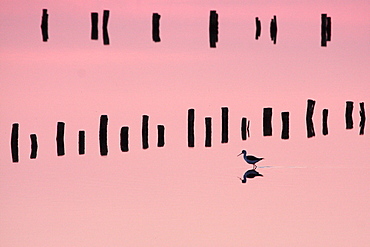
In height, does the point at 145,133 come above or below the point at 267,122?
below

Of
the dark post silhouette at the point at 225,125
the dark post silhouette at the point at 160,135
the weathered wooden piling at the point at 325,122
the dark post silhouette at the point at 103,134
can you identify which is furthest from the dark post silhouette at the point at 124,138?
the weathered wooden piling at the point at 325,122

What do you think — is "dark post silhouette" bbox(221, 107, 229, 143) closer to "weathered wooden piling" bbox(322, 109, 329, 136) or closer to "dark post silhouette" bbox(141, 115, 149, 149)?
"dark post silhouette" bbox(141, 115, 149, 149)

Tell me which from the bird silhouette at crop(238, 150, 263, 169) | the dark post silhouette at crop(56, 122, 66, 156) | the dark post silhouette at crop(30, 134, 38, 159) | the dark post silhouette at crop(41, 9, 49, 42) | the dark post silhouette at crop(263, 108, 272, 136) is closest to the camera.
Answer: the dark post silhouette at crop(41, 9, 49, 42)

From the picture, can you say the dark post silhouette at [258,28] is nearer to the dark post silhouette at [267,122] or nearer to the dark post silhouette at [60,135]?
the dark post silhouette at [267,122]

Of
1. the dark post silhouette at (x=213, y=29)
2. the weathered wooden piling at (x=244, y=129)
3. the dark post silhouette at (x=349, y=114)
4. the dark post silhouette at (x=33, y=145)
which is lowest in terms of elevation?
the dark post silhouette at (x=33, y=145)

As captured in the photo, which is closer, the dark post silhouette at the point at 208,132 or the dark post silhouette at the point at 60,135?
the dark post silhouette at the point at 60,135

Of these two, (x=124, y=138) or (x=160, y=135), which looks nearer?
(x=160, y=135)

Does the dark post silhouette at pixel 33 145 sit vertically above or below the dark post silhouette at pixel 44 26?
below

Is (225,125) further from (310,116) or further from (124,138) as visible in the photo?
(124,138)

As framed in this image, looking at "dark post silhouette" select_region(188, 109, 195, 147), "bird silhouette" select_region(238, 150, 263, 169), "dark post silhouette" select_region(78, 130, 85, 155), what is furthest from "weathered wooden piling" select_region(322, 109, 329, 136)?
"dark post silhouette" select_region(78, 130, 85, 155)

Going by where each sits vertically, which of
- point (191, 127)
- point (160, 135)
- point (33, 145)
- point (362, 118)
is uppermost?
point (362, 118)

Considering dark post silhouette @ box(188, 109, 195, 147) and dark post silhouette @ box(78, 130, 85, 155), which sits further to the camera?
dark post silhouette @ box(78, 130, 85, 155)

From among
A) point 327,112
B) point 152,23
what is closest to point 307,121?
point 327,112

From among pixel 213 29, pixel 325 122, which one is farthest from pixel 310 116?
pixel 213 29
